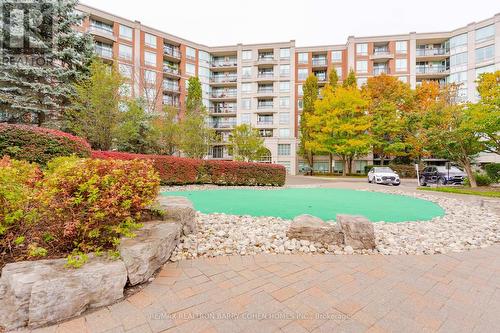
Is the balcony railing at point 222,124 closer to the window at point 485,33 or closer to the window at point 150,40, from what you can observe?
the window at point 150,40

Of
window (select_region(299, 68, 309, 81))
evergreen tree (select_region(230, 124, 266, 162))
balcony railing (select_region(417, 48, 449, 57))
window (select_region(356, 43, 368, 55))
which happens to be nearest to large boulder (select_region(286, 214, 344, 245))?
evergreen tree (select_region(230, 124, 266, 162))

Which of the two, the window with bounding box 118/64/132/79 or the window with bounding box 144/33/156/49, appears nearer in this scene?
the window with bounding box 118/64/132/79

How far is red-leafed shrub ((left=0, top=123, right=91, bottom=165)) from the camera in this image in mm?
6820

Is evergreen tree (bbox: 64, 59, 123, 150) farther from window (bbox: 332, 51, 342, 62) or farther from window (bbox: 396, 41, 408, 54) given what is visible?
window (bbox: 396, 41, 408, 54)

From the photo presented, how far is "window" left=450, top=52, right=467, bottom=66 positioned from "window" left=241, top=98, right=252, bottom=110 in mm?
30551

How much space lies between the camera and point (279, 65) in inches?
1436

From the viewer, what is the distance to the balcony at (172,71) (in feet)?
109

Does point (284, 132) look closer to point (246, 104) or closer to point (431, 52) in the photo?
point (246, 104)

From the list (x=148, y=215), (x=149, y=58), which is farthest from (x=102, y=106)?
(x=149, y=58)

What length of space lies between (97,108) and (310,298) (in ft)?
46.9

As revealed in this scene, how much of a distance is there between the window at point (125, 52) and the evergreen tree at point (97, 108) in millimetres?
19359

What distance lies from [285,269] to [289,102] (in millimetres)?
36220

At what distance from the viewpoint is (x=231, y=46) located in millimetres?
37344

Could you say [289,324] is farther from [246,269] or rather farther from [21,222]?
[21,222]
